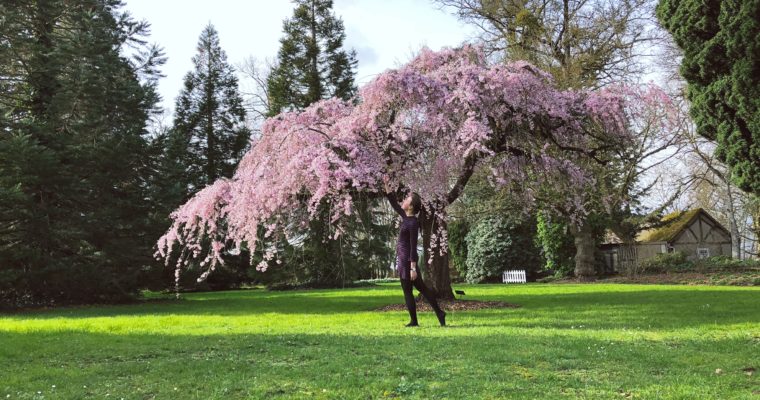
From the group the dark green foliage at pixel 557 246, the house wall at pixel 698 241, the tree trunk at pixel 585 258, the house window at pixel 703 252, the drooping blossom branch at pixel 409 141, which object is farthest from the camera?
the house window at pixel 703 252

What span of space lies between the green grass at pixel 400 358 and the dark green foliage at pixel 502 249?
1868 centimetres

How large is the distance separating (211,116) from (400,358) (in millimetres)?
27589

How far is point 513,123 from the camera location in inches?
434

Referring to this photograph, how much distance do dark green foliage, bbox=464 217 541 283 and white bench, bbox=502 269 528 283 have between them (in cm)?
30

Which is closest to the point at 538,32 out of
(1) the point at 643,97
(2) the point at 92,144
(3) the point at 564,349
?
(1) the point at 643,97

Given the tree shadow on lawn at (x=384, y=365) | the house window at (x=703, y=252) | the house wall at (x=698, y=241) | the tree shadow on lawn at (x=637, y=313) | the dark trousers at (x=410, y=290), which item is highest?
the house wall at (x=698, y=241)

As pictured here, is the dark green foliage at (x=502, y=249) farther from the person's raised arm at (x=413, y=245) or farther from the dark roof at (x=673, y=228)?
the person's raised arm at (x=413, y=245)

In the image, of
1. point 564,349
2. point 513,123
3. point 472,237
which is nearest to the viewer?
point 564,349

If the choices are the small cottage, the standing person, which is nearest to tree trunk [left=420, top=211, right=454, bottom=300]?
the standing person

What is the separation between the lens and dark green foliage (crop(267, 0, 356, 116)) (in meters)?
29.4

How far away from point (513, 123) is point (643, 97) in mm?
2734

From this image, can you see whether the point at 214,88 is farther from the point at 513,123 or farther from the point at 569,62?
the point at 513,123

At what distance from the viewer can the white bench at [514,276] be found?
27.8 m

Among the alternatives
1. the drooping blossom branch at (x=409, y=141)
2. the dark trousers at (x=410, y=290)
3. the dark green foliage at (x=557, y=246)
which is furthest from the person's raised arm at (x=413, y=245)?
the dark green foliage at (x=557, y=246)
